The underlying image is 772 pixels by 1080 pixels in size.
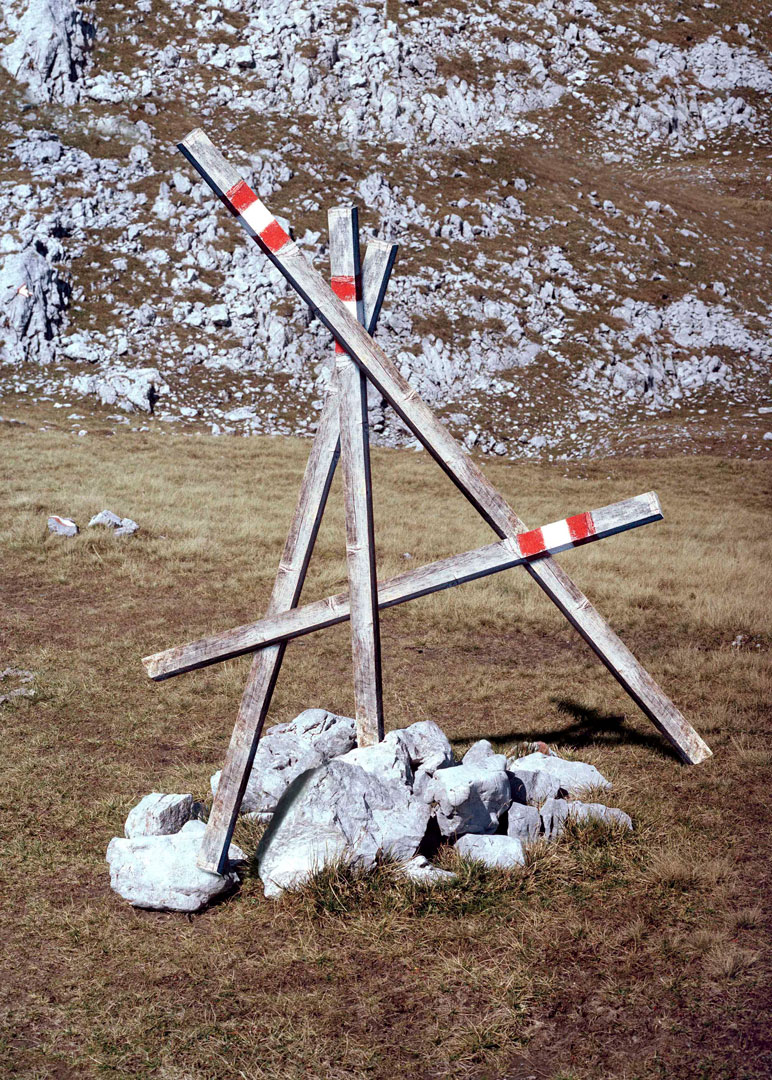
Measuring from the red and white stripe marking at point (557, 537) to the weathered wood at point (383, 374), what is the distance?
0.36ft

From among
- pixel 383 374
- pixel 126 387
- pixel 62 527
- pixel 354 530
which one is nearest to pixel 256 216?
pixel 383 374

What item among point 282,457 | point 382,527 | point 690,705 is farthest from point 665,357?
point 690,705

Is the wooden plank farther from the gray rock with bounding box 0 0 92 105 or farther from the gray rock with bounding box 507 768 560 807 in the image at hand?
the gray rock with bounding box 0 0 92 105

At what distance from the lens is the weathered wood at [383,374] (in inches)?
221

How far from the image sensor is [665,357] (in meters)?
35.2

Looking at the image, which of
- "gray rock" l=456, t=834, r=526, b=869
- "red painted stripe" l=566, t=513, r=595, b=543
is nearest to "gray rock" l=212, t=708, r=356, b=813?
"gray rock" l=456, t=834, r=526, b=869

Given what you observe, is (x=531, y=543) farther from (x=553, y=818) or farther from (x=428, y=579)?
(x=553, y=818)

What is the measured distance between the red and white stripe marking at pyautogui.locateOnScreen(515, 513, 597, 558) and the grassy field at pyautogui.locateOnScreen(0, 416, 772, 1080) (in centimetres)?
197

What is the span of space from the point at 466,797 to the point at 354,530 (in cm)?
192

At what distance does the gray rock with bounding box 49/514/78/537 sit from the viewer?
15633mm

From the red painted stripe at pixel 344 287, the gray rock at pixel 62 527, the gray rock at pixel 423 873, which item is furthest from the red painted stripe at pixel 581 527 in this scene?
the gray rock at pixel 62 527

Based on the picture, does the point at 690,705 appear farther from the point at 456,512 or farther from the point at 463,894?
the point at 456,512

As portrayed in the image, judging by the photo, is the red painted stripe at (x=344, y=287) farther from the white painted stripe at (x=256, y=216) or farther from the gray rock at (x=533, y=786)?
the gray rock at (x=533, y=786)

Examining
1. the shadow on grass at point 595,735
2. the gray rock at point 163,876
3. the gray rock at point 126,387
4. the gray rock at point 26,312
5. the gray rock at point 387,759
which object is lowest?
the shadow on grass at point 595,735
